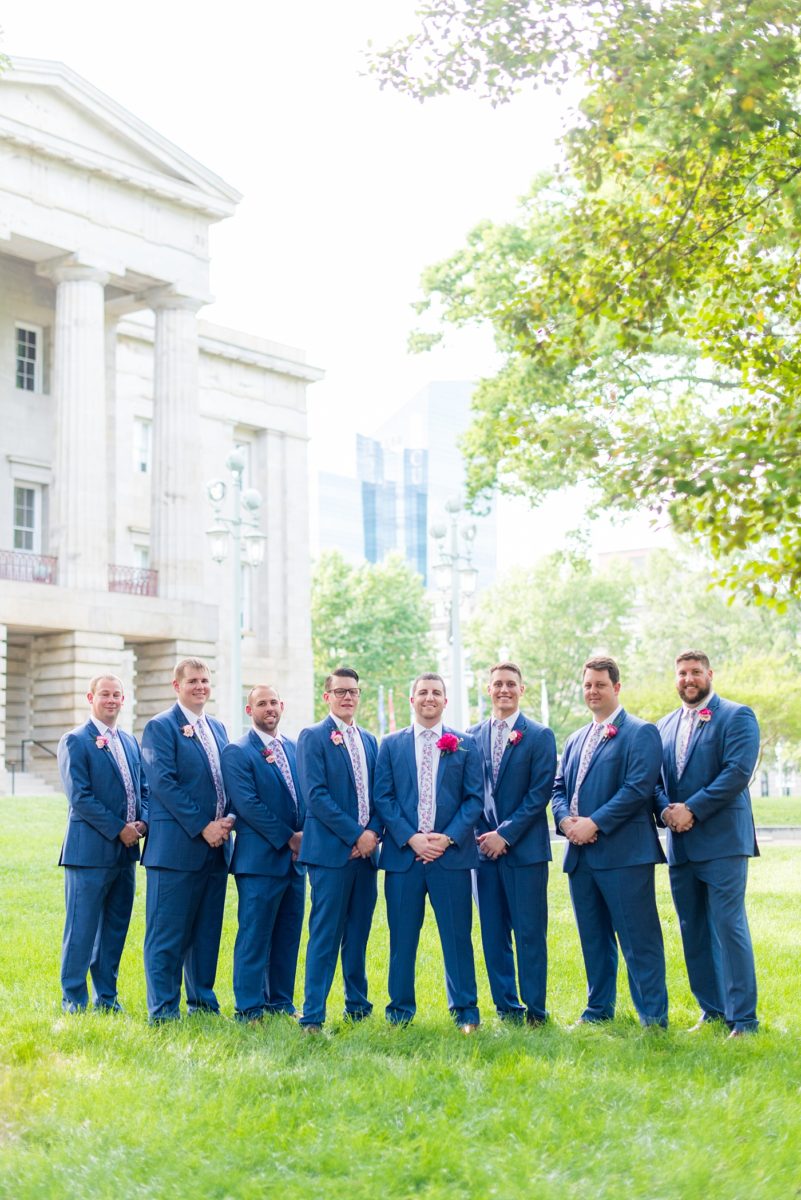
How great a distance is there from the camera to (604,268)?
35.6 feet

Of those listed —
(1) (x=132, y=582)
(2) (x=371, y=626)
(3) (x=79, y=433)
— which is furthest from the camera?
(2) (x=371, y=626)

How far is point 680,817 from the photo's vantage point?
9.38 m

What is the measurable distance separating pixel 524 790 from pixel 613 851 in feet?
2.48

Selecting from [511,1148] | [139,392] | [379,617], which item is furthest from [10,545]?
[511,1148]

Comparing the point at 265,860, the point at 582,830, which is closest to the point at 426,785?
the point at 582,830

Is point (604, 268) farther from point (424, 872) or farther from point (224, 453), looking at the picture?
point (224, 453)

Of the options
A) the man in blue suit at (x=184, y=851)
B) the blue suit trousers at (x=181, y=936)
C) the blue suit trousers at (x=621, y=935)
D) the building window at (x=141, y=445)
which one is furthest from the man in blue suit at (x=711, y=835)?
the building window at (x=141, y=445)

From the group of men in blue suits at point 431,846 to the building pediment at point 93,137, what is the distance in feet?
99.7

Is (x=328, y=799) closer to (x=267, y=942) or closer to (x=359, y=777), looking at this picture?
(x=359, y=777)

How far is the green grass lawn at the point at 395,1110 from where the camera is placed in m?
6.12

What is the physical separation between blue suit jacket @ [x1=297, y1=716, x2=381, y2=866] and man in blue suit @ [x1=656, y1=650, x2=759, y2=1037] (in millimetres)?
2085

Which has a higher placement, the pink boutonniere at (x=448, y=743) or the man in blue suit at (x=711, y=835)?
the pink boutonniere at (x=448, y=743)

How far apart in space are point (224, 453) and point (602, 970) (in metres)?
40.8

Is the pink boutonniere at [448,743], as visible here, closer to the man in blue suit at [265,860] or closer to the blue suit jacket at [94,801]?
the man in blue suit at [265,860]
